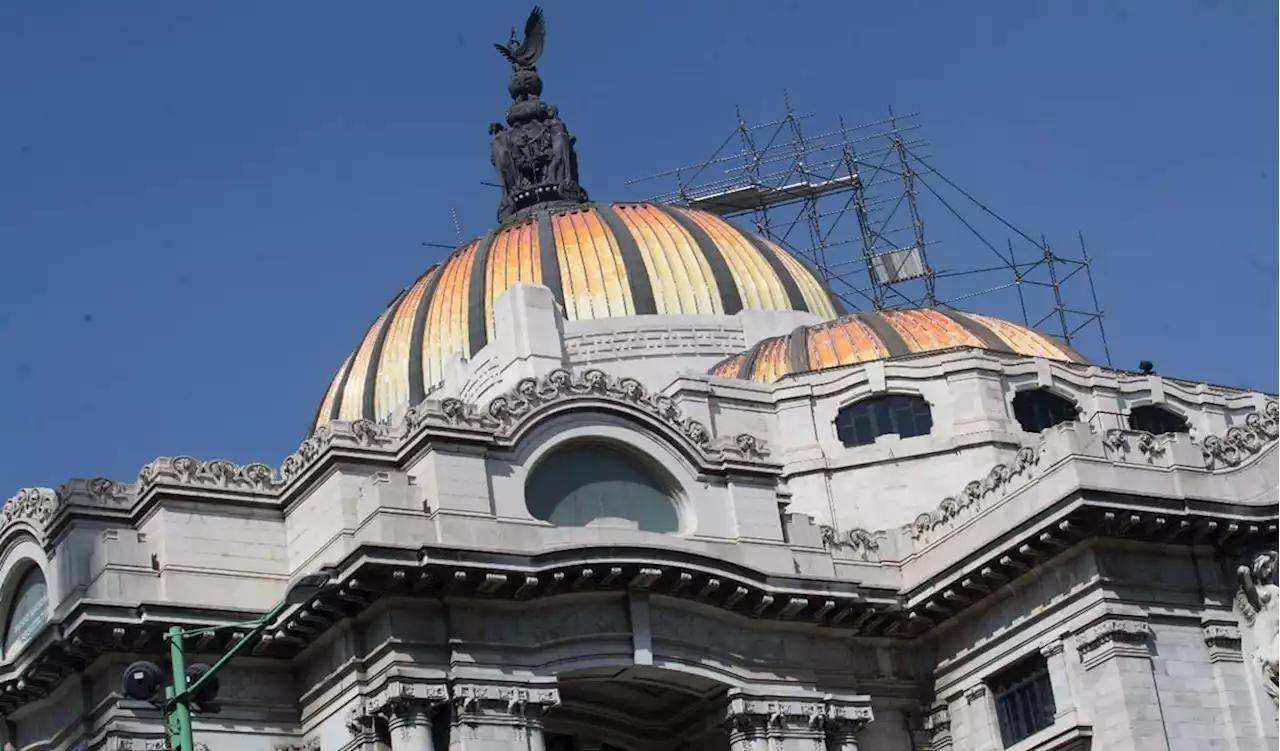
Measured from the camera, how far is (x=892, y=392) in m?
49.2

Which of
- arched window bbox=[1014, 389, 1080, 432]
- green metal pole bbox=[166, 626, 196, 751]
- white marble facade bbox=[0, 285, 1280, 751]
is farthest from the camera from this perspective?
arched window bbox=[1014, 389, 1080, 432]

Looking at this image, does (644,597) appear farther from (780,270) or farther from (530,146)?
(530,146)

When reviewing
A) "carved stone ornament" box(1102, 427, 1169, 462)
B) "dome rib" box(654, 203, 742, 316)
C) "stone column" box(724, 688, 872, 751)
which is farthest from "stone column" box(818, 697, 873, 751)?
"dome rib" box(654, 203, 742, 316)

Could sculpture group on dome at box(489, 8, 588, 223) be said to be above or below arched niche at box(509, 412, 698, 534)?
above

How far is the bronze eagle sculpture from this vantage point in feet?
240

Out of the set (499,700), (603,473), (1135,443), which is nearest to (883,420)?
(1135,443)

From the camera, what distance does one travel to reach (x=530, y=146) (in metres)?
70.9

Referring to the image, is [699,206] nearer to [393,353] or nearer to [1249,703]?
[393,353]

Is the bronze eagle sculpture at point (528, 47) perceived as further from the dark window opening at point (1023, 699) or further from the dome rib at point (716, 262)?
the dark window opening at point (1023, 699)

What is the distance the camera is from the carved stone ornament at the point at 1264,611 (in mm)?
40469

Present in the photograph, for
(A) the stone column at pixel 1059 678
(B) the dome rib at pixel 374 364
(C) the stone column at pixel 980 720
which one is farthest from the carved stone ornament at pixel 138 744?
(B) the dome rib at pixel 374 364

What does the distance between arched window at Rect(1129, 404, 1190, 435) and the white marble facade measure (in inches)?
308

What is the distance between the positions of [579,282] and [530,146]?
12479 mm

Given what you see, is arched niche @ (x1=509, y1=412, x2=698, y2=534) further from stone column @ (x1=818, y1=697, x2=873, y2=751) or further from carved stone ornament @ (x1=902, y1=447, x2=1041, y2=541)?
carved stone ornament @ (x1=902, y1=447, x2=1041, y2=541)
